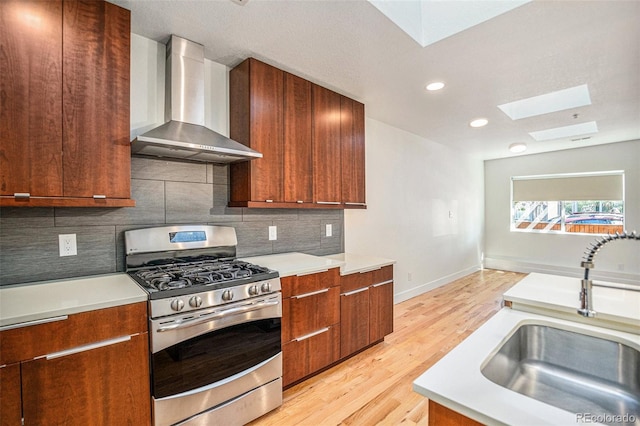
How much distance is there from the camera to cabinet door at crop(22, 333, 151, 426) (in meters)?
1.28

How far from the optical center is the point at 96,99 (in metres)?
1.69

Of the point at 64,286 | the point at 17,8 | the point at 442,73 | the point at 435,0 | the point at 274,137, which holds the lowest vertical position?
the point at 64,286

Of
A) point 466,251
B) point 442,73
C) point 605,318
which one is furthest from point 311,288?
point 466,251

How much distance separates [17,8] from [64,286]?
1.41 metres

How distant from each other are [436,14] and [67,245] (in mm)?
2806

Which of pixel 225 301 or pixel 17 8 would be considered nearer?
pixel 17 8

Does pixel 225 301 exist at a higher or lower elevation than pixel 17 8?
lower

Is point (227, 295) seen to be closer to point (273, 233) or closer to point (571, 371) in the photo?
point (273, 233)

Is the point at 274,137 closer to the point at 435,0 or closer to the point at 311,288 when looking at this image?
the point at 311,288

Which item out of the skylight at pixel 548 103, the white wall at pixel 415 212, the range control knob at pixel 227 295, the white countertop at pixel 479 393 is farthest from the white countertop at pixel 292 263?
the skylight at pixel 548 103

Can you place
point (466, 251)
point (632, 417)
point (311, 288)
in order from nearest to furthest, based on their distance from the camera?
point (632, 417) < point (311, 288) < point (466, 251)

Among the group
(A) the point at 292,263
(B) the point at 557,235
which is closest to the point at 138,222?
(A) the point at 292,263

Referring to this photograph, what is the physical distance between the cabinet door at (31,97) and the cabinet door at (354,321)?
2100 millimetres

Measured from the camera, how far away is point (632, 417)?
41.1 inches
